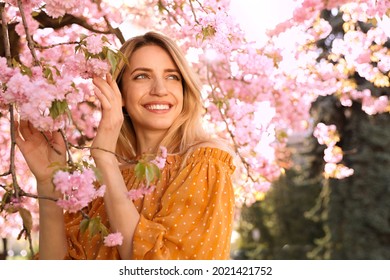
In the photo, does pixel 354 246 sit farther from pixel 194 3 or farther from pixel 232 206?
pixel 232 206

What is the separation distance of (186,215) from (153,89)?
0.48m

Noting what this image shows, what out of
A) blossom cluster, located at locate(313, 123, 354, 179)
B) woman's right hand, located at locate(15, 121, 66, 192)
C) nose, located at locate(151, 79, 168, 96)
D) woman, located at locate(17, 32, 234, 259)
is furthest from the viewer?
blossom cluster, located at locate(313, 123, 354, 179)

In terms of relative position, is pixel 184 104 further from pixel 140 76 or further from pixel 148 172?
pixel 148 172

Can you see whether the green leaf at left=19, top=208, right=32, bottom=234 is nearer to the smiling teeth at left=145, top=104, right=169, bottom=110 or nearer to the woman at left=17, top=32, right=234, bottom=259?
the woman at left=17, top=32, right=234, bottom=259

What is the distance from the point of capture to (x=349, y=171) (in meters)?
5.65

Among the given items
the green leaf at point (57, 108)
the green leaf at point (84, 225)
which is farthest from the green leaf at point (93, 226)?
the green leaf at point (57, 108)

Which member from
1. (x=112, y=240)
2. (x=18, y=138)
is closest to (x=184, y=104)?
(x=18, y=138)

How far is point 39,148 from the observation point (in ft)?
7.16

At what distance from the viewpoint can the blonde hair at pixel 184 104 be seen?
7.86 feet

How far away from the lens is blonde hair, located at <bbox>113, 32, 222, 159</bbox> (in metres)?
2.40

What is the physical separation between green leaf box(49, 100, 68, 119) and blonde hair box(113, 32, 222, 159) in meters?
0.59

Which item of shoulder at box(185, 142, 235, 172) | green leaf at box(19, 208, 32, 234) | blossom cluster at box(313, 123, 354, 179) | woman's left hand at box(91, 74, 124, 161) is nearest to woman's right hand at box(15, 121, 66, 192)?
woman's left hand at box(91, 74, 124, 161)

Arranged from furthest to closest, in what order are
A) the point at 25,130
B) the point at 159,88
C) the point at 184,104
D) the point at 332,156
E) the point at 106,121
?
1. the point at 332,156
2. the point at 184,104
3. the point at 159,88
4. the point at 25,130
5. the point at 106,121

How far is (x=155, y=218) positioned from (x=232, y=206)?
0.80 ft
